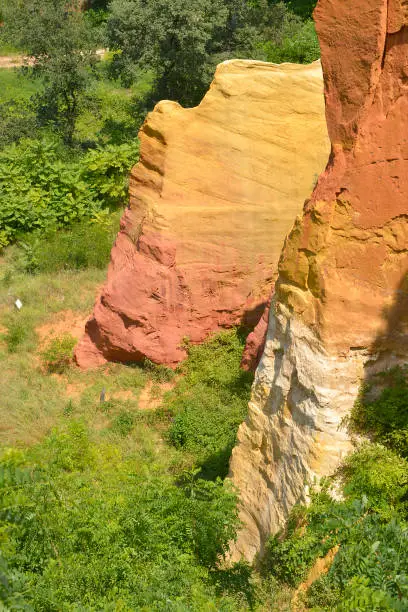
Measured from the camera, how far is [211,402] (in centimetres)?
820

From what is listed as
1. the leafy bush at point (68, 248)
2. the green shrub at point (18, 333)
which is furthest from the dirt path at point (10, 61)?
the green shrub at point (18, 333)

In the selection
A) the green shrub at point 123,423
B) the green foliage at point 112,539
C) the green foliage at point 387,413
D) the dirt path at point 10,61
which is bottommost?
the green shrub at point 123,423

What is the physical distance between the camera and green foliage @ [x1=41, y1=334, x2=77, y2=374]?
936cm

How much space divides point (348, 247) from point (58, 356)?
5355mm

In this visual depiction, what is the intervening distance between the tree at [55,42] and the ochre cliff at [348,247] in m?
11.3

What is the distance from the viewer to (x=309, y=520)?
4.87 m

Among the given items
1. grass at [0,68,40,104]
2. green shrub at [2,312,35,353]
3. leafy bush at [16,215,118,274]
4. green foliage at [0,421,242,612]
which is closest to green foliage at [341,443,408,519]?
green foliage at [0,421,242,612]

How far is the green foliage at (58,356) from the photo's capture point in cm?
936

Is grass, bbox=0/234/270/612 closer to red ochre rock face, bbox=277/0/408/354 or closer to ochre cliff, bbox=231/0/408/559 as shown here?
ochre cliff, bbox=231/0/408/559

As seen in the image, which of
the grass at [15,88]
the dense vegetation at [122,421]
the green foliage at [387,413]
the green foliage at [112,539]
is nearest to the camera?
the green foliage at [112,539]

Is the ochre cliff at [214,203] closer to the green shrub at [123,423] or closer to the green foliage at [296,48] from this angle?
the green shrub at [123,423]

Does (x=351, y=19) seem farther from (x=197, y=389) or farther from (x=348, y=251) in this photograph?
(x=197, y=389)

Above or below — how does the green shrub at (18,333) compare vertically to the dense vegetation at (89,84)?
below

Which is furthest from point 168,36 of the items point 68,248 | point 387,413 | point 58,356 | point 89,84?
point 387,413
